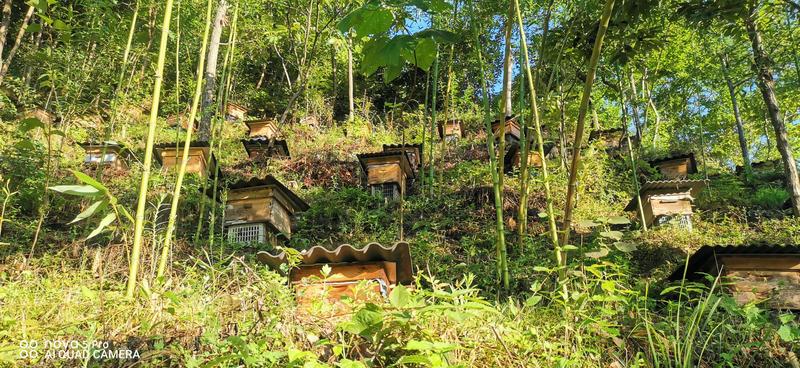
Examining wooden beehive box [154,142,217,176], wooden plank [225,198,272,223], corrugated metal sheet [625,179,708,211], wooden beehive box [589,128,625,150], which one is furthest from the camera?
wooden beehive box [589,128,625,150]

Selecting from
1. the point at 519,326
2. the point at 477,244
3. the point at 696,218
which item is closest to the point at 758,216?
the point at 696,218

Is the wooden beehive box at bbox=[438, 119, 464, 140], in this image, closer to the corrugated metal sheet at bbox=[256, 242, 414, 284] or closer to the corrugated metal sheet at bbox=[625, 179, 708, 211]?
the corrugated metal sheet at bbox=[625, 179, 708, 211]

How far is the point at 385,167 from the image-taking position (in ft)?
30.5


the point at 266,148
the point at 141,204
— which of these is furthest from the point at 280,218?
the point at 141,204

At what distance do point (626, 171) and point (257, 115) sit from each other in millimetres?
12799

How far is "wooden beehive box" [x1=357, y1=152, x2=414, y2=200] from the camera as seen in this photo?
9.22 meters

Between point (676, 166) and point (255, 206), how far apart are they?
7367 mm

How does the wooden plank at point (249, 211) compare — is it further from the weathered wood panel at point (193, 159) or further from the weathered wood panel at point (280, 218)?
the weathered wood panel at point (193, 159)

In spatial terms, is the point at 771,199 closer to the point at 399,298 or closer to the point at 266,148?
the point at 399,298

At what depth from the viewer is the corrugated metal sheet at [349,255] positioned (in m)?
4.18

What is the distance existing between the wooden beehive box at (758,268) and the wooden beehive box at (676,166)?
5.25m

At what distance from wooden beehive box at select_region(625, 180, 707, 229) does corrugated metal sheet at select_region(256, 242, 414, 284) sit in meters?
4.73

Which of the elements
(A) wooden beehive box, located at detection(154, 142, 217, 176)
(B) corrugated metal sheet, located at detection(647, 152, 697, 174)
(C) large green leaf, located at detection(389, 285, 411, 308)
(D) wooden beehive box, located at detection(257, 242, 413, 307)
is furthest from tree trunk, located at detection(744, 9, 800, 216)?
(A) wooden beehive box, located at detection(154, 142, 217, 176)

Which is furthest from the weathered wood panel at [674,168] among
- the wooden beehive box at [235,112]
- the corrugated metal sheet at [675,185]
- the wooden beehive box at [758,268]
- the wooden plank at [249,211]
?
the wooden beehive box at [235,112]
